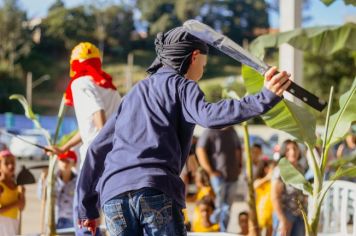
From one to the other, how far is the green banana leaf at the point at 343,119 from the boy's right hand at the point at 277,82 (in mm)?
1885

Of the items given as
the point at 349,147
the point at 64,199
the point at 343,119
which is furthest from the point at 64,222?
the point at 349,147

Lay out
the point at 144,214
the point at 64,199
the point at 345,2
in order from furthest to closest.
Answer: the point at 64,199, the point at 345,2, the point at 144,214

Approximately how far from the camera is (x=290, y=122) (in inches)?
187

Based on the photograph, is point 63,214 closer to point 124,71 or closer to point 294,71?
point 294,71

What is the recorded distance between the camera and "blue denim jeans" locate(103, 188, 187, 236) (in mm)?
3119

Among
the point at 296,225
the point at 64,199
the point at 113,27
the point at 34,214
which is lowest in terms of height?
the point at 34,214

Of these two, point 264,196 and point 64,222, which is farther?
point 264,196

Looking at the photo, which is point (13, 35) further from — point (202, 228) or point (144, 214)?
point (144, 214)

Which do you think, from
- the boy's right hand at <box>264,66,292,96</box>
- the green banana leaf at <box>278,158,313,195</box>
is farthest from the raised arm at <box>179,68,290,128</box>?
the green banana leaf at <box>278,158,313,195</box>

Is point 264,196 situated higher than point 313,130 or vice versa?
point 313,130

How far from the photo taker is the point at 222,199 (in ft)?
27.6

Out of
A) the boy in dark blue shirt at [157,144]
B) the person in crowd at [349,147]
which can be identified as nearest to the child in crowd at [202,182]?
the person in crowd at [349,147]

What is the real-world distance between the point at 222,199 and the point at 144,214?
535 centimetres

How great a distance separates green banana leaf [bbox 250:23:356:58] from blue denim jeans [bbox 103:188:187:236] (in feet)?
8.78
